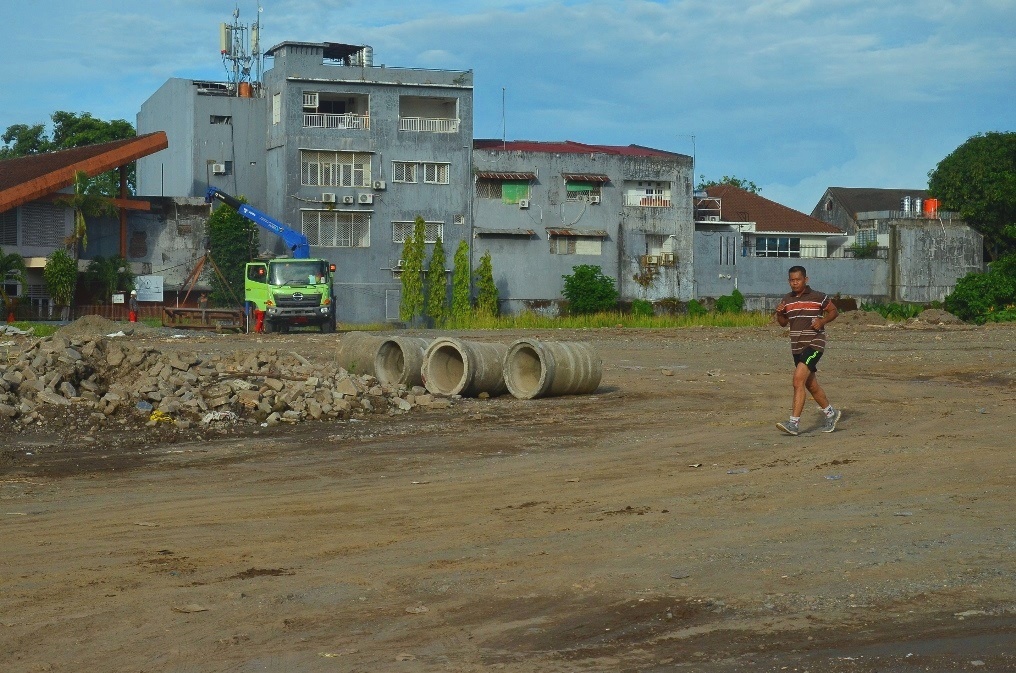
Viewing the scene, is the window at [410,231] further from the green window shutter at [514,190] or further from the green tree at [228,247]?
the green tree at [228,247]

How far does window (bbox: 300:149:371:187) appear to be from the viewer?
53938 millimetres

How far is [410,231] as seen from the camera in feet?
182

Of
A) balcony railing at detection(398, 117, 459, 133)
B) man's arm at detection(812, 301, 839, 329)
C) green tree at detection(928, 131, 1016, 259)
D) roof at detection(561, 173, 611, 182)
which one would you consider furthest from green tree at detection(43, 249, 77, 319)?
green tree at detection(928, 131, 1016, 259)

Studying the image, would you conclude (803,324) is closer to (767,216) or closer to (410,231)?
(410,231)

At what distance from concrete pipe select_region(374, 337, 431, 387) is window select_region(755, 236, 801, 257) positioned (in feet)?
159

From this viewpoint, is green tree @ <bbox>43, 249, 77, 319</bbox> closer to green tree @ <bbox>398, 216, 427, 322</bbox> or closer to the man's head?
green tree @ <bbox>398, 216, 427, 322</bbox>

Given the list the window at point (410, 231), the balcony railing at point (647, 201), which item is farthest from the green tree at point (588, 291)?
the window at point (410, 231)

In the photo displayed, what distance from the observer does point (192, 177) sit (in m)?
55.2

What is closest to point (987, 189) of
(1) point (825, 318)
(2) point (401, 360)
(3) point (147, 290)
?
(3) point (147, 290)

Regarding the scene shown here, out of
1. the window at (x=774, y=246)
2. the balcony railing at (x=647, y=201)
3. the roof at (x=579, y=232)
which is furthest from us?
the window at (x=774, y=246)

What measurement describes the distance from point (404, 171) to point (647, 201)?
11.8 meters

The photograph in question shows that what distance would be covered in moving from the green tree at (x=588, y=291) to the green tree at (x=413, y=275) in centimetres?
688

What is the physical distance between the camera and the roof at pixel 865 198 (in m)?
80.3

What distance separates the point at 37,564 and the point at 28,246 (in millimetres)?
42335
